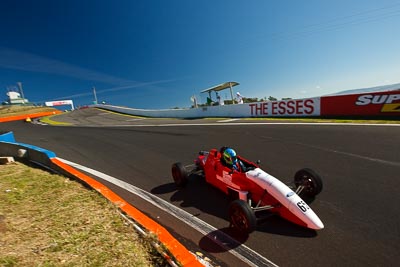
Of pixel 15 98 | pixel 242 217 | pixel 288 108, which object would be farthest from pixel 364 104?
pixel 15 98

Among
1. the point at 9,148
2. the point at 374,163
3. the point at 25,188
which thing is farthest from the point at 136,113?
the point at 374,163

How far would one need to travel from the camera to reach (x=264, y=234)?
3.47 m

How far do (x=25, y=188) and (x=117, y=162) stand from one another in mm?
2906

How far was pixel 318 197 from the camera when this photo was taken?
14.1ft

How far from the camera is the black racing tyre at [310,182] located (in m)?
4.15

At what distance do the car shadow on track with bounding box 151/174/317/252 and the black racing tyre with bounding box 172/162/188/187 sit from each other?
0.44ft

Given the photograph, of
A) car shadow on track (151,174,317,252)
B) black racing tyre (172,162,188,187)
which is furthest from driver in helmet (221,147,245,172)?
black racing tyre (172,162,188,187)

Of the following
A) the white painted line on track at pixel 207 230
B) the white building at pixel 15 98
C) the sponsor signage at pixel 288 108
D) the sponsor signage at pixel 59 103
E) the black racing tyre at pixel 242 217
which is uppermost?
the white building at pixel 15 98

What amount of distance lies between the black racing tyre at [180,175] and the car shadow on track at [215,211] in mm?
135

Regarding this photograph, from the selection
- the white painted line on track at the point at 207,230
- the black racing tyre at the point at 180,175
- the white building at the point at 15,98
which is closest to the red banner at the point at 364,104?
the black racing tyre at the point at 180,175

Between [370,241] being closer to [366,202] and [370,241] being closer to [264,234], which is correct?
[366,202]

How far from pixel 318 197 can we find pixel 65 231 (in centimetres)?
433

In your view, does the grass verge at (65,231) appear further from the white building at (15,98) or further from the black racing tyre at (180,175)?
the white building at (15,98)

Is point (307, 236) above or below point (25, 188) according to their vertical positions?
below
